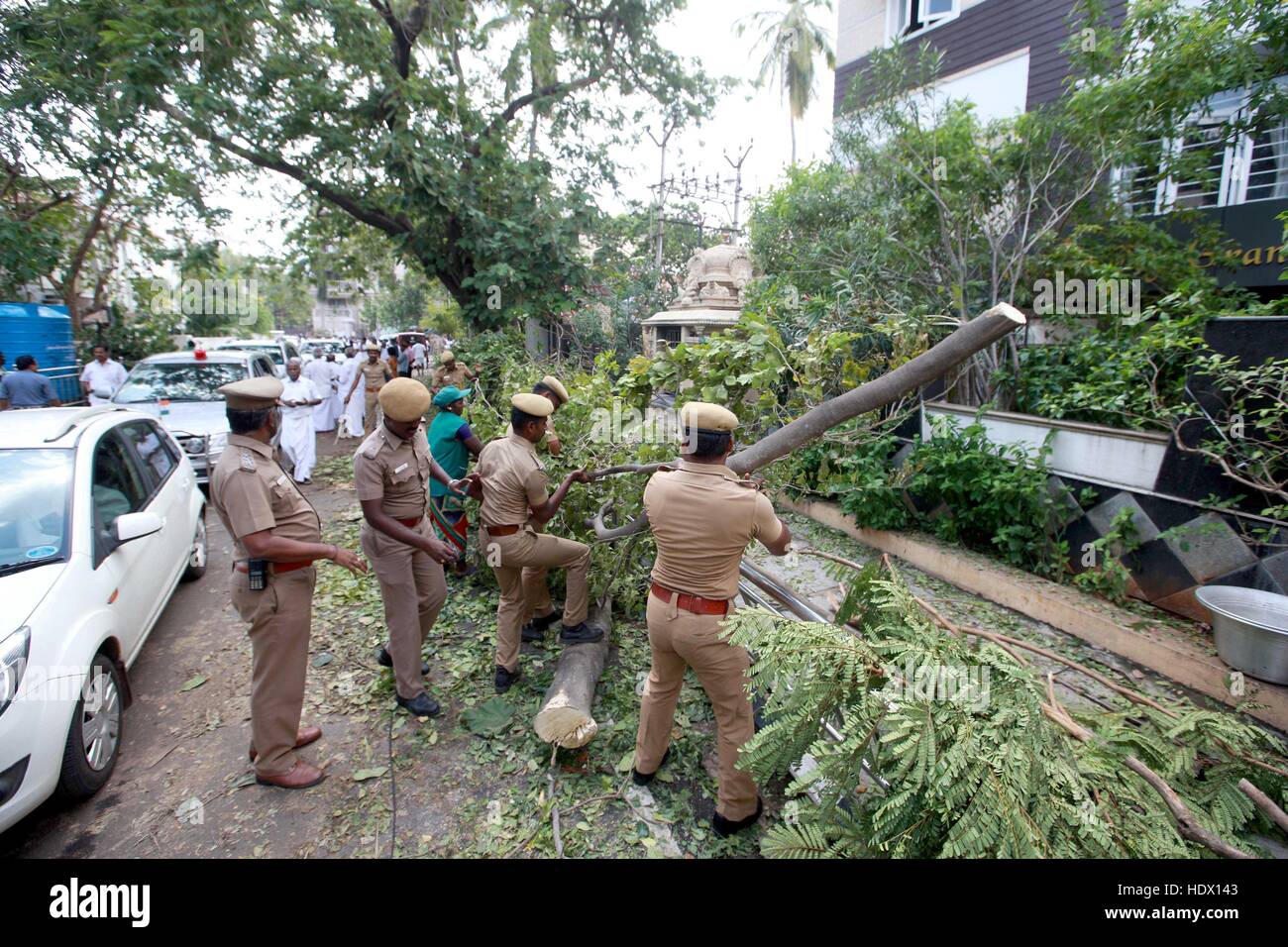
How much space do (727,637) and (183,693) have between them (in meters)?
3.55

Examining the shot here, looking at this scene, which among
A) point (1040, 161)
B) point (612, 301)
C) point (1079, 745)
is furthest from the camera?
point (612, 301)

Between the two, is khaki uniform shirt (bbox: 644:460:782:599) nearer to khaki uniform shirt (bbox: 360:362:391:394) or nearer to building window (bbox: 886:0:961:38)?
khaki uniform shirt (bbox: 360:362:391:394)

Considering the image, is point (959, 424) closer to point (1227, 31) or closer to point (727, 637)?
point (1227, 31)

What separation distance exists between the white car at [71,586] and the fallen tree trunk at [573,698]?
207 centimetres

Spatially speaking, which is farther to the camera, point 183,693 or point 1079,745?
point 183,693

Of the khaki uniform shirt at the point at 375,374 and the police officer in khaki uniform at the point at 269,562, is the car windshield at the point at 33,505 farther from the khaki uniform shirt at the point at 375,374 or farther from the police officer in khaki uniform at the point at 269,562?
the khaki uniform shirt at the point at 375,374

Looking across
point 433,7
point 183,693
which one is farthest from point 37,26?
point 183,693

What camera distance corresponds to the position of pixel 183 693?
155 inches

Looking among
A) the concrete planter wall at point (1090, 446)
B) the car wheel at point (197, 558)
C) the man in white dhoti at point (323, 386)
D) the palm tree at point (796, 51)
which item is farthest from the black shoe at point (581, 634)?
the palm tree at point (796, 51)

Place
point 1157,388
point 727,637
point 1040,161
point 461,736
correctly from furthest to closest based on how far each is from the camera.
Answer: point 1040,161, point 1157,388, point 461,736, point 727,637

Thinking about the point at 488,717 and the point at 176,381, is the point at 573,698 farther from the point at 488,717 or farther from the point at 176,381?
the point at 176,381

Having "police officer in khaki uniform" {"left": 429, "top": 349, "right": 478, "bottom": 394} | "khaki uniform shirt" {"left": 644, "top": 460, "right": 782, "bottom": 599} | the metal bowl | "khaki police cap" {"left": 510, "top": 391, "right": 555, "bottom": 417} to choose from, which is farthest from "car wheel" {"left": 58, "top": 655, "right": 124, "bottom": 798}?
the metal bowl

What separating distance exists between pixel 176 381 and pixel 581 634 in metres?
7.65

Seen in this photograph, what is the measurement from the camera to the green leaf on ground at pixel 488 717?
143 inches
